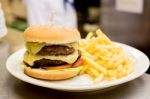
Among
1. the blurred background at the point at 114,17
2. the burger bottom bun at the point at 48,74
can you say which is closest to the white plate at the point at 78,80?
the burger bottom bun at the point at 48,74

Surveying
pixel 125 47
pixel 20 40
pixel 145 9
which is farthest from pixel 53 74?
pixel 145 9

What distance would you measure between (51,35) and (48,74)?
100mm

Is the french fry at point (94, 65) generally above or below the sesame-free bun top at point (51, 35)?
below

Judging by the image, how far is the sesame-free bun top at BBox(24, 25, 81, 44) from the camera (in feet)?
2.68

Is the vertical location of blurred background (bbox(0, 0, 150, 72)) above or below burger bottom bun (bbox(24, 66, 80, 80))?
below

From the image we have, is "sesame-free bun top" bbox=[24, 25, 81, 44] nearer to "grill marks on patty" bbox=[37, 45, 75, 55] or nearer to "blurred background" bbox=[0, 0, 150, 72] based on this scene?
"grill marks on patty" bbox=[37, 45, 75, 55]

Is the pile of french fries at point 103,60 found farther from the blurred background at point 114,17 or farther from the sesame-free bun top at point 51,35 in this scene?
the blurred background at point 114,17

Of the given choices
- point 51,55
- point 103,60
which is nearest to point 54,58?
point 51,55

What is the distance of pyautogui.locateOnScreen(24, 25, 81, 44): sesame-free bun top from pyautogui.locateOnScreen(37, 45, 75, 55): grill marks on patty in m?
0.01

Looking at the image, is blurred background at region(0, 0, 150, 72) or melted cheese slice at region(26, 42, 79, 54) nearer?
melted cheese slice at region(26, 42, 79, 54)

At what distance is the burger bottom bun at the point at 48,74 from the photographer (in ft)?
2.64

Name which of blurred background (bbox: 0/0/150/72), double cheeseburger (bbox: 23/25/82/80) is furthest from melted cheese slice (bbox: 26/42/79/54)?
blurred background (bbox: 0/0/150/72)

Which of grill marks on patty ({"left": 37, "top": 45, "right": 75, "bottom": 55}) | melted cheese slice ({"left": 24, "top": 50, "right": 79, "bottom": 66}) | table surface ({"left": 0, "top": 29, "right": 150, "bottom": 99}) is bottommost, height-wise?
table surface ({"left": 0, "top": 29, "right": 150, "bottom": 99})

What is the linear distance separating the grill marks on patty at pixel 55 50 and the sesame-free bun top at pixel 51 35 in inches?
0.6
